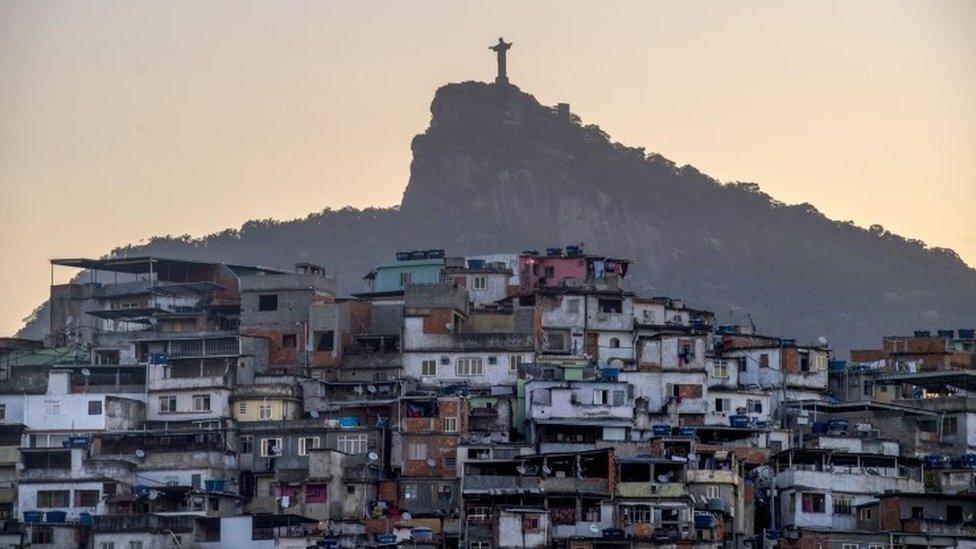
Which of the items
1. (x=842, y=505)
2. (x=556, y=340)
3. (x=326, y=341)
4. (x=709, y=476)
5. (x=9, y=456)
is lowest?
(x=842, y=505)

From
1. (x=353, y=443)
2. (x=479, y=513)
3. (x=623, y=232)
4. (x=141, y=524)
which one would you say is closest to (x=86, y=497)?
(x=141, y=524)

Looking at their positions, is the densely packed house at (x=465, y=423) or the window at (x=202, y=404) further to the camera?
the window at (x=202, y=404)

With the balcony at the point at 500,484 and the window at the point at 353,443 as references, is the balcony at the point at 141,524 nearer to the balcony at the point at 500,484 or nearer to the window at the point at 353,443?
the window at the point at 353,443

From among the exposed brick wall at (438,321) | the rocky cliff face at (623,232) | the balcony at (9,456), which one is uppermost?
the rocky cliff face at (623,232)

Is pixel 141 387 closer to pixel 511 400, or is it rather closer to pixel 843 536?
pixel 511 400

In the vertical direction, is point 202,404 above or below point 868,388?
below

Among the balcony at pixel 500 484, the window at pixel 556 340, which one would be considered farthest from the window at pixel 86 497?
the window at pixel 556 340

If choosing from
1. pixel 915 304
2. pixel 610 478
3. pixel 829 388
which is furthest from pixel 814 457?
pixel 915 304

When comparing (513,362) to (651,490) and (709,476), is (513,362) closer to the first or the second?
(709,476)

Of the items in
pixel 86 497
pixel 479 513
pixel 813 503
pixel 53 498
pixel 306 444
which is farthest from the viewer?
pixel 306 444
